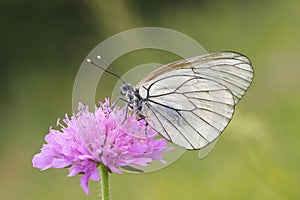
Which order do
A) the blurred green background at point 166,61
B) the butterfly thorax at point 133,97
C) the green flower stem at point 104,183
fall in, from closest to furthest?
the green flower stem at point 104,183 → the butterfly thorax at point 133,97 → the blurred green background at point 166,61

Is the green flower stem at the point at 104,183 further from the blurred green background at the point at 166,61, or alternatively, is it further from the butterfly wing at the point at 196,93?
the blurred green background at the point at 166,61

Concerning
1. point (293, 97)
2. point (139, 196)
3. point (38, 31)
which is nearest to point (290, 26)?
point (293, 97)

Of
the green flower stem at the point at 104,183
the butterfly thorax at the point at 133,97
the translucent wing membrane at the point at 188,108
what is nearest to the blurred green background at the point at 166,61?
the translucent wing membrane at the point at 188,108

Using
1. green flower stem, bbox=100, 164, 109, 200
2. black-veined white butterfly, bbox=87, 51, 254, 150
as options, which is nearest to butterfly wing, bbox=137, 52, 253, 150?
black-veined white butterfly, bbox=87, 51, 254, 150

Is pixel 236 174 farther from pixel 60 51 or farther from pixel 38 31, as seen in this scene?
pixel 38 31

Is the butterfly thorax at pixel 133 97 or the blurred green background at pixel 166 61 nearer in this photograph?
the butterfly thorax at pixel 133 97

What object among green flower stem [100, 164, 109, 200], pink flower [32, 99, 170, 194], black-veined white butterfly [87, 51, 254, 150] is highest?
black-veined white butterfly [87, 51, 254, 150]

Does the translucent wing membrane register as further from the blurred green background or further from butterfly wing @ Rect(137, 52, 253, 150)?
the blurred green background
